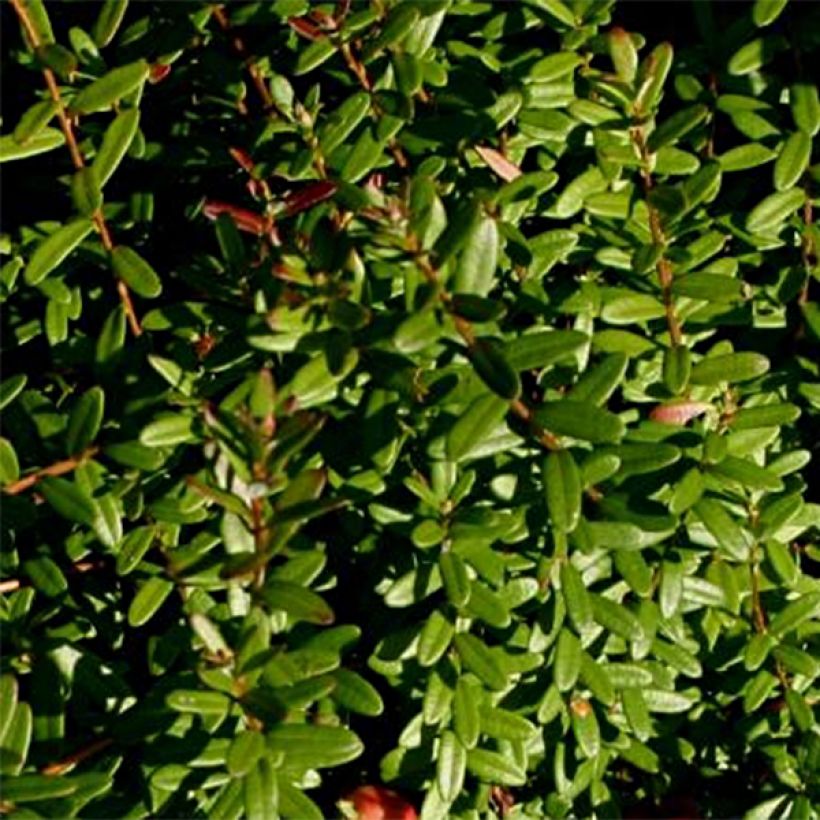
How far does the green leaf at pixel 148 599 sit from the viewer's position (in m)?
1.92

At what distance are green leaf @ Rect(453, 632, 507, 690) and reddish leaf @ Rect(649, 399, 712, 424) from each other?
368mm

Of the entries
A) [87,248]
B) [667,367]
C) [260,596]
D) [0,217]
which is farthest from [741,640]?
[0,217]

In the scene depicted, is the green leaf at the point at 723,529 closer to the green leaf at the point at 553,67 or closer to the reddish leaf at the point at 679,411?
the reddish leaf at the point at 679,411

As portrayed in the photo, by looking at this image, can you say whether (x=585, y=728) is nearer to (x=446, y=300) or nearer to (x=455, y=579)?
(x=455, y=579)

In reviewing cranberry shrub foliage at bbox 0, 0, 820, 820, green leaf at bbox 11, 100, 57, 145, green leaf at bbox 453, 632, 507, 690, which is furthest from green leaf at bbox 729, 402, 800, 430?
green leaf at bbox 11, 100, 57, 145

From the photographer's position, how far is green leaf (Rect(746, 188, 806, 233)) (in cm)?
203

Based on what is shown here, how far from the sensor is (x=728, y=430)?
6.52 ft

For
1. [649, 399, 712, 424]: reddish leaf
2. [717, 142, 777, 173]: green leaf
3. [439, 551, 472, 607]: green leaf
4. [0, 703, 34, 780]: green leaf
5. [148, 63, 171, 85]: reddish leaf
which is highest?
[148, 63, 171, 85]: reddish leaf

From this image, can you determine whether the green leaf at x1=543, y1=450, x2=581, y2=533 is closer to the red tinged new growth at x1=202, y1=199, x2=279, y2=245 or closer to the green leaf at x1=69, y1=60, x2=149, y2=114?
the red tinged new growth at x1=202, y1=199, x2=279, y2=245

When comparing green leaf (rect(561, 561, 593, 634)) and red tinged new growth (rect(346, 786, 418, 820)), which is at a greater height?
green leaf (rect(561, 561, 593, 634))

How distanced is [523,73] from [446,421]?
525 mm

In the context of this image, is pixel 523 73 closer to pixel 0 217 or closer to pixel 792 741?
pixel 0 217

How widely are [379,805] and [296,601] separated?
0.65m

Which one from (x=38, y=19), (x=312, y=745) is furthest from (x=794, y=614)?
(x=38, y=19)
